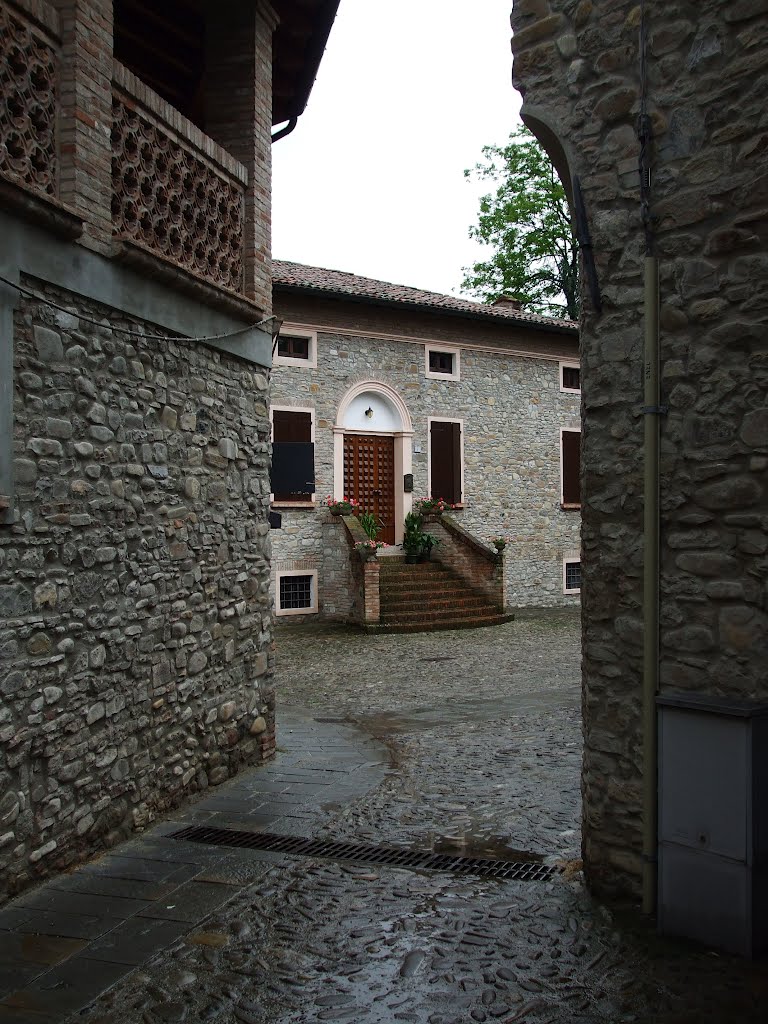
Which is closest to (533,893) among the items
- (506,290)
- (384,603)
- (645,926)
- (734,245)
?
(645,926)

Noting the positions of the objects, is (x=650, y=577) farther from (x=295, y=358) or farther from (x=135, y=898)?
(x=295, y=358)

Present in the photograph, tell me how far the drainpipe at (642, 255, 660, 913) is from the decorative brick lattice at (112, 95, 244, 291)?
2941 mm

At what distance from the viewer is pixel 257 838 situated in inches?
211

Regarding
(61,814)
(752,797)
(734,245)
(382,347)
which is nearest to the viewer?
(752,797)

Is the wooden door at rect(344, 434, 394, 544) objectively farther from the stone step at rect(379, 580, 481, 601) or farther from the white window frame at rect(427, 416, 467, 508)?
the stone step at rect(379, 580, 481, 601)

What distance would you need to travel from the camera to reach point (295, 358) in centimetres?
1720

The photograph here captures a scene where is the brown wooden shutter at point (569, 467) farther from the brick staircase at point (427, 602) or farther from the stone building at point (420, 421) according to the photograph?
the brick staircase at point (427, 602)

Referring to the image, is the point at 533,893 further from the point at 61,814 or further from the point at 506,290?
the point at 506,290

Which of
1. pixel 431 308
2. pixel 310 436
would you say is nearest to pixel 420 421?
pixel 431 308

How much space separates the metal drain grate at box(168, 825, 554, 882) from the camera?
4.74m

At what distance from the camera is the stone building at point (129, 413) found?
4434 millimetres

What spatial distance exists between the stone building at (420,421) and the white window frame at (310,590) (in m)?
0.03

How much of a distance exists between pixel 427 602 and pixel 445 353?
551cm

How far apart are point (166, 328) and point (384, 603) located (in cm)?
1137
